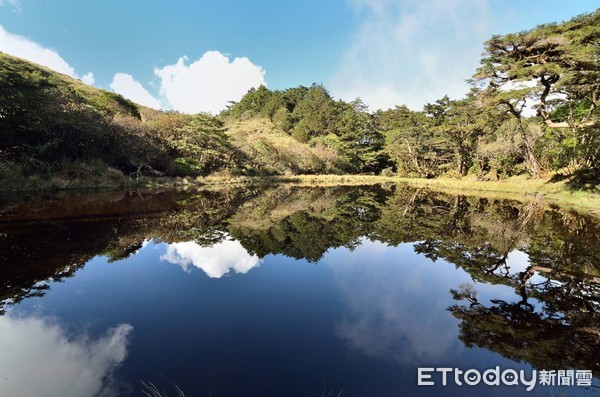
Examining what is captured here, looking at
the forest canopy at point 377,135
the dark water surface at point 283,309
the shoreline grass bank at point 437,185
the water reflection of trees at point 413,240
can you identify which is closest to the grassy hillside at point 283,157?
the forest canopy at point 377,135

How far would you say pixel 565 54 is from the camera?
1516cm

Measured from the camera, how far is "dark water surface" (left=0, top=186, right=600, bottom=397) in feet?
12.0

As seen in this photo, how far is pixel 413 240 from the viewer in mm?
11125

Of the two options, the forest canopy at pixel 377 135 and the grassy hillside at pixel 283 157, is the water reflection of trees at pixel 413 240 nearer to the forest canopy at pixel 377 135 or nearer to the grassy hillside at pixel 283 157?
the forest canopy at pixel 377 135

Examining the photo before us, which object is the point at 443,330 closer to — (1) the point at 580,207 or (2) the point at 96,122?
(1) the point at 580,207

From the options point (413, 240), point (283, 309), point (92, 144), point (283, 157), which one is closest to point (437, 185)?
point (283, 157)

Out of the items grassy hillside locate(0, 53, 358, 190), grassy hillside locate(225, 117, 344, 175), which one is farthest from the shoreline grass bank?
grassy hillside locate(225, 117, 344, 175)

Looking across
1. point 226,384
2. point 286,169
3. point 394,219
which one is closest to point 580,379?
point 226,384

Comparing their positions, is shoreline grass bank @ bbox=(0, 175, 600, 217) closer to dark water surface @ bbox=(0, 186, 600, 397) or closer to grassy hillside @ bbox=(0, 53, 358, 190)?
grassy hillside @ bbox=(0, 53, 358, 190)

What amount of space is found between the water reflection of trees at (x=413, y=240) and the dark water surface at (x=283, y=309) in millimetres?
49

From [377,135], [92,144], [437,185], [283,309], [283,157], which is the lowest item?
[283,309]

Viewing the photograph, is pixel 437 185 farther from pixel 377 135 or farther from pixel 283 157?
pixel 377 135

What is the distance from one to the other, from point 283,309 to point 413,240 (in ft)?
23.7

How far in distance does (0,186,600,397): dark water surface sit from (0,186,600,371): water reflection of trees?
0.05 m
